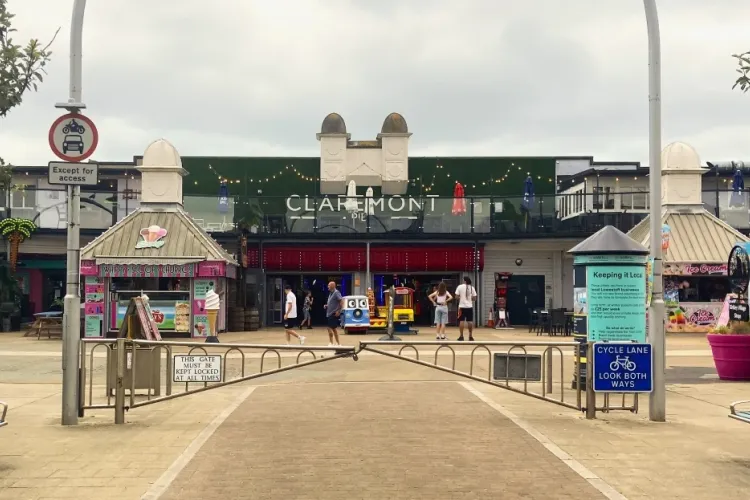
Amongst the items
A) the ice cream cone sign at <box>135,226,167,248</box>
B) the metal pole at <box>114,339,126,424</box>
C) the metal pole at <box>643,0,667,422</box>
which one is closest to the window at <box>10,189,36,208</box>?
the ice cream cone sign at <box>135,226,167,248</box>

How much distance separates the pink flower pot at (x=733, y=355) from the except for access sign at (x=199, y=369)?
943 centimetres

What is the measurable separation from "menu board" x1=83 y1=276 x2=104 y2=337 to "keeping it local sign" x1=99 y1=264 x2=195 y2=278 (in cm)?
46

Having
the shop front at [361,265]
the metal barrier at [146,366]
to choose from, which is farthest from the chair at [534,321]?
the metal barrier at [146,366]

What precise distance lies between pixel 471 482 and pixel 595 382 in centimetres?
386

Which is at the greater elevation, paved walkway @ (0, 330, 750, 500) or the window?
the window

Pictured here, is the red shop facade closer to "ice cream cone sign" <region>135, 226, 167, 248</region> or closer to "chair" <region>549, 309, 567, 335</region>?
"ice cream cone sign" <region>135, 226, 167, 248</region>

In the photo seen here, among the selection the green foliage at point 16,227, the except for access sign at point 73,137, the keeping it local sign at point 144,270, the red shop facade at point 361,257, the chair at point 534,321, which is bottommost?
the chair at point 534,321

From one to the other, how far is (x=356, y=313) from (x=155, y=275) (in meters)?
6.83

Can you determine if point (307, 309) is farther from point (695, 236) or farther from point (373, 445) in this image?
point (373, 445)

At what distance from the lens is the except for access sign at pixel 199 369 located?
1108 cm

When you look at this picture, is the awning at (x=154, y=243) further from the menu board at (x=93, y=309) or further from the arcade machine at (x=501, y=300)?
the arcade machine at (x=501, y=300)

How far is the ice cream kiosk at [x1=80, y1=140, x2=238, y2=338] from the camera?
28703 millimetres

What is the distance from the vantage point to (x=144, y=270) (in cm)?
2889

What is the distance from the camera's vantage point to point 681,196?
3350 cm
